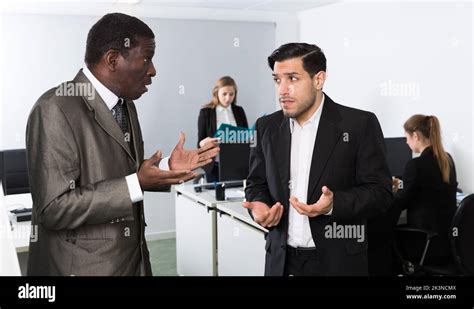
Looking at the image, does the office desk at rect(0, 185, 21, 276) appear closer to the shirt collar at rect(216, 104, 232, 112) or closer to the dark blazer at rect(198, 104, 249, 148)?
the dark blazer at rect(198, 104, 249, 148)

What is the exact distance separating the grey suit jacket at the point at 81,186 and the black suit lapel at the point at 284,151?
0.42 meters

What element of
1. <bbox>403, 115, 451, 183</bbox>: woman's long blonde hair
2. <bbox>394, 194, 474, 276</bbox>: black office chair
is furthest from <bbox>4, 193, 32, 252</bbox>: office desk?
<bbox>403, 115, 451, 183</bbox>: woman's long blonde hair

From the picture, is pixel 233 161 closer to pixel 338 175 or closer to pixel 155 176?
pixel 338 175

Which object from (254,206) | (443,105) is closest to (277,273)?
(254,206)

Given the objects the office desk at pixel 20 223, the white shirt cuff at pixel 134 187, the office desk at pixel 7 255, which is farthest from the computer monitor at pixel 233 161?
the office desk at pixel 7 255

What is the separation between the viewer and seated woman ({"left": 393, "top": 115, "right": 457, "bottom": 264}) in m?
2.24

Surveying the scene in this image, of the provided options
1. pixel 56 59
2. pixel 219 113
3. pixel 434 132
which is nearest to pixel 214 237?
pixel 219 113

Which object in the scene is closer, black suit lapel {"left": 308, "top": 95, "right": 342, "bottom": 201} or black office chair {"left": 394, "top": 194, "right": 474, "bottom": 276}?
black suit lapel {"left": 308, "top": 95, "right": 342, "bottom": 201}

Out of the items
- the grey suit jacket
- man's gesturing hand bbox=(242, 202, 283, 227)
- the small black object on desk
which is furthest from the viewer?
the small black object on desk

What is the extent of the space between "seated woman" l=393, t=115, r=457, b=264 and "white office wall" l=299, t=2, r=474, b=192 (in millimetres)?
106

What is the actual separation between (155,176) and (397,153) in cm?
217

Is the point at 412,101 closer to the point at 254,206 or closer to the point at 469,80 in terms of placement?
the point at 469,80

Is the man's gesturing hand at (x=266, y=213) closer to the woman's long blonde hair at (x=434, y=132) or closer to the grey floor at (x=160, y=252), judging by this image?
the grey floor at (x=160, y=252)

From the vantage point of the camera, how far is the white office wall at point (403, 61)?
1327 mm
